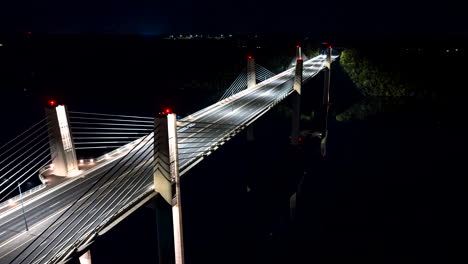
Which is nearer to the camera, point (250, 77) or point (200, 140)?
point (200, 140)

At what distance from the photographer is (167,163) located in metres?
5.16

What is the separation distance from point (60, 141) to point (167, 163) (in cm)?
185

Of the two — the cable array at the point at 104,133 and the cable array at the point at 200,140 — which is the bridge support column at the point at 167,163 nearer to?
the cable array at the point at 104,133

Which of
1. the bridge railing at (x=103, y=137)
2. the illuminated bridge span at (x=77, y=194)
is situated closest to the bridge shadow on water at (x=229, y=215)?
the bridge railing at (x=103, y=137)

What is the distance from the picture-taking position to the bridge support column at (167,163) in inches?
197

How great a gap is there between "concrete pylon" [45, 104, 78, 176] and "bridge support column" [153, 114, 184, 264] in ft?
5.11

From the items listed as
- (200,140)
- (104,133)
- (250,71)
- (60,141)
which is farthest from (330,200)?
(60,141)

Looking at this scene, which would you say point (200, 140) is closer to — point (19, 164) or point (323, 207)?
point (19, 164)

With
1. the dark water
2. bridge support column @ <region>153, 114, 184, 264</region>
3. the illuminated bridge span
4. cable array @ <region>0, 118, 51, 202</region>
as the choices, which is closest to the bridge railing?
the illuminated bridge span

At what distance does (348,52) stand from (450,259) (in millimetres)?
20801

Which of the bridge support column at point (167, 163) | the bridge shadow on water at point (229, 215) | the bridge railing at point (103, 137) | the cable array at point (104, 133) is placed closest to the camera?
the bridge support column at point (167, 163)

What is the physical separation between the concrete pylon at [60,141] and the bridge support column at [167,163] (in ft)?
5.11

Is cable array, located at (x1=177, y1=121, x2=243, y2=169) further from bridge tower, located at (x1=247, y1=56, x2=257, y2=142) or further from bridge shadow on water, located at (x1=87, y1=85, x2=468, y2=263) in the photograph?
bridge tower, located at (x1=247, y1=56, x2=257, y2=142)

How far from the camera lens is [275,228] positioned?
9383 mm
